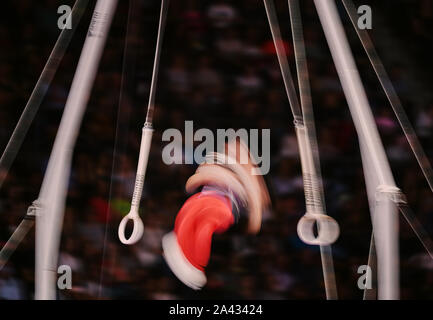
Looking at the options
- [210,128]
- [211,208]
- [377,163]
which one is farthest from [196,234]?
[377,163]

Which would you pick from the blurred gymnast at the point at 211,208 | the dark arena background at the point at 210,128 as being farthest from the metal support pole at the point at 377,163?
the blurred gymnast at the point at 211,208

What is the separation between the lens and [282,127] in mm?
915

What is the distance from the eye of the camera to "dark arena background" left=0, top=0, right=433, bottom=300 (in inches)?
35.4

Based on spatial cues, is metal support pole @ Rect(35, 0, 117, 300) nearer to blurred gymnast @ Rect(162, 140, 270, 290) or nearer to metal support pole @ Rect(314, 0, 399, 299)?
blurred gymnast @ Rect(162, 140, 270, 290)

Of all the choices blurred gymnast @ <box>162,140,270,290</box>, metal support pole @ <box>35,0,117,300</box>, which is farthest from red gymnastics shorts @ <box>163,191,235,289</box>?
metal support pole @ <box>35,0,117,300</box>

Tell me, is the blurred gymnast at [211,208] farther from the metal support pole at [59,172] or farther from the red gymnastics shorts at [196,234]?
the metal support pole at [59,172]

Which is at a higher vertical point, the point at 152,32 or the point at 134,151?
the point at 152,32

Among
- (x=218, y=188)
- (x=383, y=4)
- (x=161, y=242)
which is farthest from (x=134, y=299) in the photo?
(x=383, y=4)

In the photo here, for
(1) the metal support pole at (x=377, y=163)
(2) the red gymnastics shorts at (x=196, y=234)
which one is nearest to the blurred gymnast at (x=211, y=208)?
(2) the red gymnastics shorts at (x=196, y=234)

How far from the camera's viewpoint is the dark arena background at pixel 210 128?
0.90 m

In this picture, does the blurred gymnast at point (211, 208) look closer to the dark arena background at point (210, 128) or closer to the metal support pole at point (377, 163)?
the dark arena background at point (210, 128)
